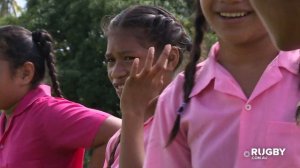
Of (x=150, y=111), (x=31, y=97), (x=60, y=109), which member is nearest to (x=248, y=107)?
(x=150, y=111)

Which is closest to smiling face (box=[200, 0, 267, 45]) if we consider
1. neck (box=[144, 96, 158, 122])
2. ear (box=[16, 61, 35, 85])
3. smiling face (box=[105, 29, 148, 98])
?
neck (box=[144, 96, 158, 122])

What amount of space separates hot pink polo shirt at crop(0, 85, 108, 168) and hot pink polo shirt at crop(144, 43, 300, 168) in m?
1.43

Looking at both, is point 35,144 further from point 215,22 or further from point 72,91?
point 72,91

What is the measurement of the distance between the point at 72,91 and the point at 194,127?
43.0 feet

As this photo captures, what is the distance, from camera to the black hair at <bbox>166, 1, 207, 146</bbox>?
2.08 m

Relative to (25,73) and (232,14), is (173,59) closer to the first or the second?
(232,14)

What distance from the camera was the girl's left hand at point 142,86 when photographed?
7.58 feet

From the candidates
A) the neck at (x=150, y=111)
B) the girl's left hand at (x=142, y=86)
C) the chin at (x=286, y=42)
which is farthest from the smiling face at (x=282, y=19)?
the neck at (x=150, y=111)

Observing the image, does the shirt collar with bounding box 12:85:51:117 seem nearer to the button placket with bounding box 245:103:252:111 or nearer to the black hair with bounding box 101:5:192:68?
the black hair with bounding box 101:5:192:68

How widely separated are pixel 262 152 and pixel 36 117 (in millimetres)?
1830

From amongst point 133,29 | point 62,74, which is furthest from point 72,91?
point 133,29

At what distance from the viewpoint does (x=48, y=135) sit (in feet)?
11.5

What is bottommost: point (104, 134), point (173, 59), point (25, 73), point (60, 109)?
point (104, 134)

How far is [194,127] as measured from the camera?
2.03 m
